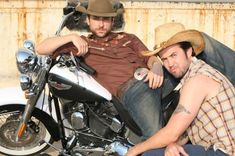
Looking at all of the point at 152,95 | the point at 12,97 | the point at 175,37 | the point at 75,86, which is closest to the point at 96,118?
the point at 75,86

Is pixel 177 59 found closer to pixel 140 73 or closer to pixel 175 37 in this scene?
pixel 175 37

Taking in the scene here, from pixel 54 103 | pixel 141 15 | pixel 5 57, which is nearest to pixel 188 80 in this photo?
pixel 54 103

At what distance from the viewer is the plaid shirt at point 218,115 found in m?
2.84

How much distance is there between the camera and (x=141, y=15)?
580cm

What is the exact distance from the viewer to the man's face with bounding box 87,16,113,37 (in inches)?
147

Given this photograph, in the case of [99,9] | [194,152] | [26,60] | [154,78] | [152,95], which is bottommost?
[194,152]

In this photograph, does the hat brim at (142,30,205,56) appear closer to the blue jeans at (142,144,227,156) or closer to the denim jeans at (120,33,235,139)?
the denim jeans at (120,33,235,139)

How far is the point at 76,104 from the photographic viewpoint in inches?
138

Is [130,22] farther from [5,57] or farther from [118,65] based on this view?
[118,65]

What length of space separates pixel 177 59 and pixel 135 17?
9.59 ft

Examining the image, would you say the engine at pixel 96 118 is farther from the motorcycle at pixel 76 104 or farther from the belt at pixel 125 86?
the belt at pixel 125 86

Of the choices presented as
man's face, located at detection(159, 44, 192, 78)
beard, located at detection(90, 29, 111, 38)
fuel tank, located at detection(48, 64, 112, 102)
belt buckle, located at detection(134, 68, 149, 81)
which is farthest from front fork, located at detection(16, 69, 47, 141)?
man's face, located at detection(159, 44, 192, 78)

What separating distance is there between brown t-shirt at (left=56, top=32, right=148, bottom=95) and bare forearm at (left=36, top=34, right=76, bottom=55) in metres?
0.07

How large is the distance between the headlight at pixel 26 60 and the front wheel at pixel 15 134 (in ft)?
1.80
